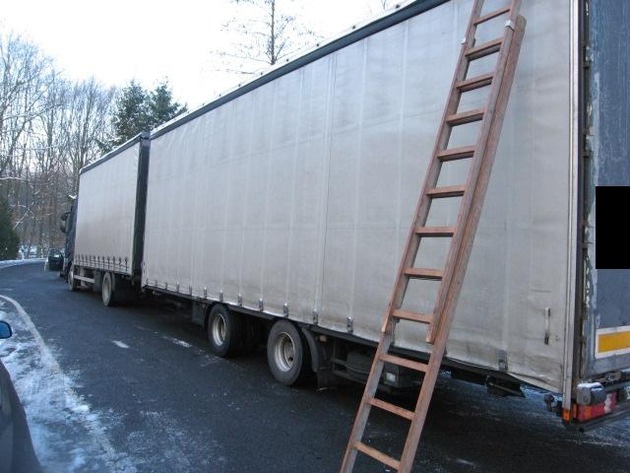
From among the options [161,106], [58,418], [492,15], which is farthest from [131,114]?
[492,15]

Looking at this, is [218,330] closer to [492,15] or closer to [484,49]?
[484,49]

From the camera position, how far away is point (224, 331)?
7930 millimetres

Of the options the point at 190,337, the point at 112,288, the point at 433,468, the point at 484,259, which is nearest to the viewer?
the point at 484,259

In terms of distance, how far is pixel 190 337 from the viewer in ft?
31.7

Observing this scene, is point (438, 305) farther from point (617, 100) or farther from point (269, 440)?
point (269, 440)

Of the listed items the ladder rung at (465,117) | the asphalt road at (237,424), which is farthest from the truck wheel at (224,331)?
the ladder rung at (465,117)

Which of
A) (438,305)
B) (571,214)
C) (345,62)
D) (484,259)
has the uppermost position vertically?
(345,62)

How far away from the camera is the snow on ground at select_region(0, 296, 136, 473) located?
4234 mm

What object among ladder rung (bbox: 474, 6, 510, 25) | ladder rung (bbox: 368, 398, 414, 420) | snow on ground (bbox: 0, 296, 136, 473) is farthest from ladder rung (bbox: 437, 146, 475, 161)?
snow on ground (bbox: 0, 296, 136, 473)

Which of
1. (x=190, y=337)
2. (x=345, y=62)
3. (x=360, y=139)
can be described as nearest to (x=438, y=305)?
(x=360, y=139)

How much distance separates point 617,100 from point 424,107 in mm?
1422

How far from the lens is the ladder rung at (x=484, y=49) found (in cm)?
361

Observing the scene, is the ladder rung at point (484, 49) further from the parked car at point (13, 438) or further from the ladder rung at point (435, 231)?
the parked car at point (13, 438)

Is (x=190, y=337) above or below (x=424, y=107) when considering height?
below
